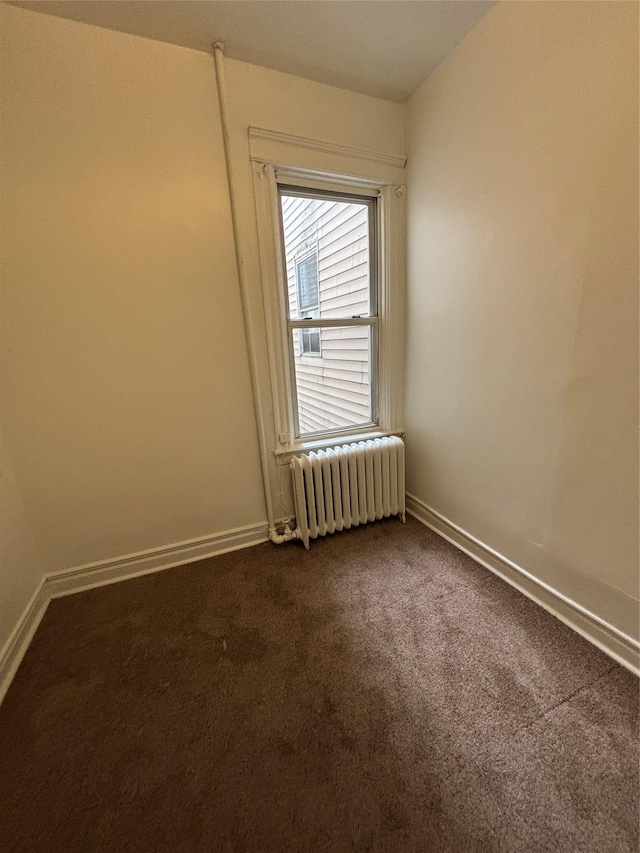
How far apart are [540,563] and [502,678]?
22.3 inches

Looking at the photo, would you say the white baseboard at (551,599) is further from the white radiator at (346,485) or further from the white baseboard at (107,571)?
the white baseboard at (107,571)

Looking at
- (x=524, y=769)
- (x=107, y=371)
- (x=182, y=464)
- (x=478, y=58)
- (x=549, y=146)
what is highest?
(x=478, y=58)

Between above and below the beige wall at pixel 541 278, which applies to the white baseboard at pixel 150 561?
below

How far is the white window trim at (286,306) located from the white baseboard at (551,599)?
2.69 ft

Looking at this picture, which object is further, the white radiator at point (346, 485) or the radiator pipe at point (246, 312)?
the white radiator at point (346, 485)

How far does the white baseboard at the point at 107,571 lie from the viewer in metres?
1.38

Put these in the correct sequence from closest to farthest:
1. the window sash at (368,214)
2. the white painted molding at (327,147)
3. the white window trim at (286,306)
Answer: the white painted molding at (327,147)
the white window trim at (286,306)
the window sash at (368,214)

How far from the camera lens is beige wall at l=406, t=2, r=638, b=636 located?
109 centimetres

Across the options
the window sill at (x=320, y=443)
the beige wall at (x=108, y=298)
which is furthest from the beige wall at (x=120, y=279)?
the window sill at (x=320, y=443)

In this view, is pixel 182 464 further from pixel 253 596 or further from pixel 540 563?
pixel 540 563

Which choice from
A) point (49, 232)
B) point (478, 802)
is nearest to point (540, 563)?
point (478, 802)

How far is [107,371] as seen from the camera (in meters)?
1.62

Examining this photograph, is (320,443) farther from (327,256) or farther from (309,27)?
(309,27)

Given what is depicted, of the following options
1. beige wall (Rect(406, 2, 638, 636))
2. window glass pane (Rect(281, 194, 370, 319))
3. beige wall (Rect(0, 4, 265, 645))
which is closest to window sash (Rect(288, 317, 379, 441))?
window glass pane (Rect(281, 194, 370, 319))
